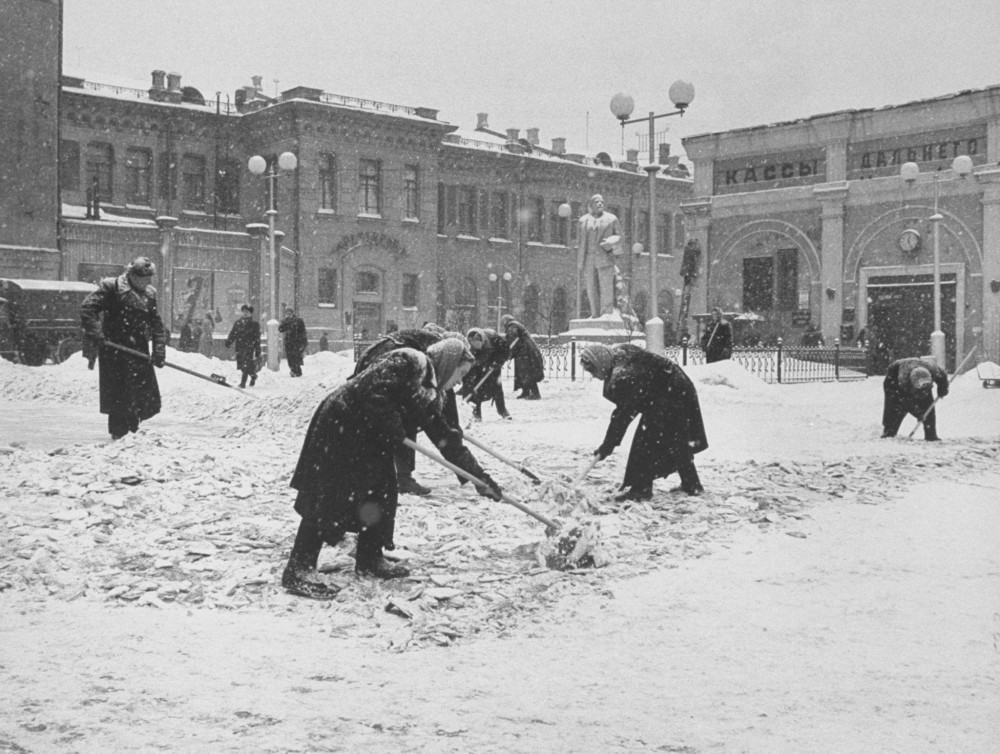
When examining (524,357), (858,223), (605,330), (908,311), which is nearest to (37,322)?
(524,357)

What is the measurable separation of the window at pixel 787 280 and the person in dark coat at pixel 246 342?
18.6 meters

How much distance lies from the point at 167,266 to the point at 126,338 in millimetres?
24537

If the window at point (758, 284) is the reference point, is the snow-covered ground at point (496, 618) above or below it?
below

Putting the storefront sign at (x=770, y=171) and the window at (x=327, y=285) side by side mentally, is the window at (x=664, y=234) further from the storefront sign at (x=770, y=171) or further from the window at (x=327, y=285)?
the window at (x=327, y=285)

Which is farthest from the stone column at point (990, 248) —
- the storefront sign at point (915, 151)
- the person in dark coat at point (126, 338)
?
the person in dark coat at point (126, 338)

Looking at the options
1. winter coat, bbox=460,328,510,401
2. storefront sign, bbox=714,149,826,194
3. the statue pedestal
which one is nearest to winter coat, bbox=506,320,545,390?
winter coat, bbox=460,328,510,401

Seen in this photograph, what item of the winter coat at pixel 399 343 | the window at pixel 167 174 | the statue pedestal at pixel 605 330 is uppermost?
the window at pixel 167 174

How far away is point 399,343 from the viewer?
21.6ft

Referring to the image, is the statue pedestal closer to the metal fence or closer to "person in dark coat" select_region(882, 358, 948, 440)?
the metal fence

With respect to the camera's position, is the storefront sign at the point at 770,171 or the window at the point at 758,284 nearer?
the storefront sign at the point at 770,171

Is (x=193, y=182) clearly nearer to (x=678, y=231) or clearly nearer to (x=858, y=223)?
(x=858, y=223)

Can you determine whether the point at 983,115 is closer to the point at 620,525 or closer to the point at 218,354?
the point at 218,354

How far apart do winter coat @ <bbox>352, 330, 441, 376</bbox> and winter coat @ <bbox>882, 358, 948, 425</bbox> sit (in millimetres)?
6122

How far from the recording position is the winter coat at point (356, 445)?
4789 millimetres
